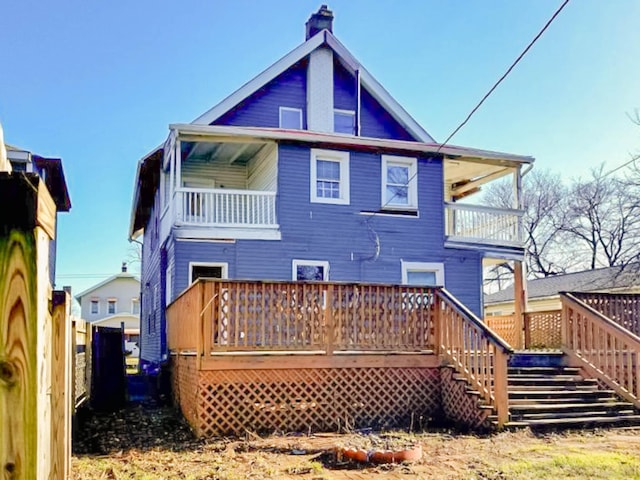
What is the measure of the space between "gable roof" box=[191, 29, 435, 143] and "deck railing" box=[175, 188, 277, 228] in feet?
7.85

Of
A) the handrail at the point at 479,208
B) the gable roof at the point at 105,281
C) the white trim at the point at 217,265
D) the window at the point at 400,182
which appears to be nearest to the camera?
the white trim at the point at 217,265

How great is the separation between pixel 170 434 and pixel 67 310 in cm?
705

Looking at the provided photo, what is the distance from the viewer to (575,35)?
10.9 m

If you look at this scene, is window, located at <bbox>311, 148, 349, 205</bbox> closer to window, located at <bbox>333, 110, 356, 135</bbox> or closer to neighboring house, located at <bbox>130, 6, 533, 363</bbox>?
neighboring house, located at <bbox>130, 6, 533, 363</bbox>

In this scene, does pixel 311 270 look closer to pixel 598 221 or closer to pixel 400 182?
pixel 400 182

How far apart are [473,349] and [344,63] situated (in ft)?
36.1

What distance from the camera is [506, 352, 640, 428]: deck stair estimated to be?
9.10 meters

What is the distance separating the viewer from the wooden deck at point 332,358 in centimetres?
881

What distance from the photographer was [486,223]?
56.4ft

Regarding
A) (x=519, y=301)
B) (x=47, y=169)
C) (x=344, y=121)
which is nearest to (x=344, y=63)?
(x=344, y=121)

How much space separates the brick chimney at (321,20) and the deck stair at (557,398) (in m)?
11.7

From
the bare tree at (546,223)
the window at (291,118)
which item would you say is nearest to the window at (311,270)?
the window at (291,118)

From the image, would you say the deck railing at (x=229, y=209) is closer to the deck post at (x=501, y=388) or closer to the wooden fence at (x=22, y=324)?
the deck post at (x=501, y=388)

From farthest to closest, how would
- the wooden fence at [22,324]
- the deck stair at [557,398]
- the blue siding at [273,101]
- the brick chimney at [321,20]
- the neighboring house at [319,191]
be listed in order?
1. the brick chimney at [321,20]
2. the blue siding at [273,101]
3. the neighboring house at [319,191]
4. the deck stair at [557,398]
5. the wooden fence at [22,324]
